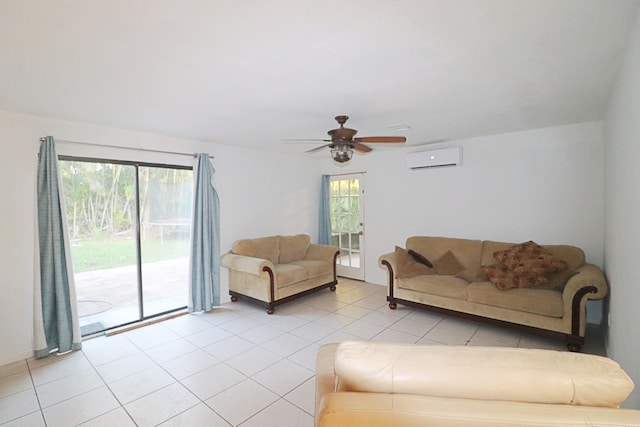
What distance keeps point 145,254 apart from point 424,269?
373 centimetres

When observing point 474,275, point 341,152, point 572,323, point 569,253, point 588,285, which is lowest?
point 572,323

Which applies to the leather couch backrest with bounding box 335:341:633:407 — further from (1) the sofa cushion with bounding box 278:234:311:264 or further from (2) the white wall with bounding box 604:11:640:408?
(1) the sofa cushion with bounding box 278:234:311:264

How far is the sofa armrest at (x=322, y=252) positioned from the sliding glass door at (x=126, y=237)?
6.56ft

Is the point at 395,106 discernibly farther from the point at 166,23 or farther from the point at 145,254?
the point at 145,254

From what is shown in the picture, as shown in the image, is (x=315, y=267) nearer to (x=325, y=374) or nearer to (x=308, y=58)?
(x=325, y=374)

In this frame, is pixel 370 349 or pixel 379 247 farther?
pixel 379 247

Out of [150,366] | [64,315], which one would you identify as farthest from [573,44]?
[64,315]

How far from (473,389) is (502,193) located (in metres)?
3.74

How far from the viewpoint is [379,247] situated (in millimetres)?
5340

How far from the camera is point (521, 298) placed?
3.10m

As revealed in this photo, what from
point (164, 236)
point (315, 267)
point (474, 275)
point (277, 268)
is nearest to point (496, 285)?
point (474, 275)

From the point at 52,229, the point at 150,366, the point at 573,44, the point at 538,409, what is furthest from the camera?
the point at 52,229

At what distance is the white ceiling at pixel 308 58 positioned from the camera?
1.42 m

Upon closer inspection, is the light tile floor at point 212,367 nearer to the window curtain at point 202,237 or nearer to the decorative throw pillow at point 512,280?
the window curtain at point 202,237
